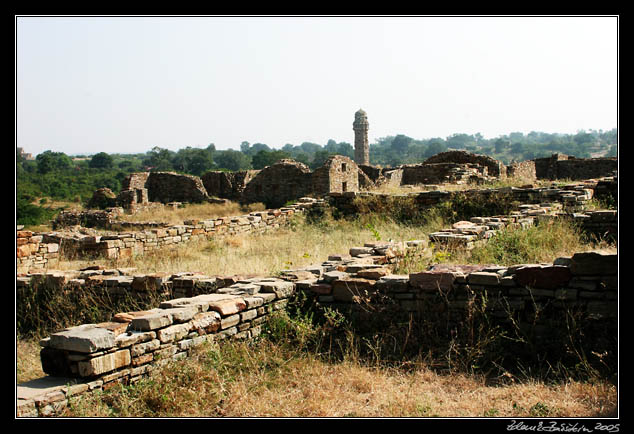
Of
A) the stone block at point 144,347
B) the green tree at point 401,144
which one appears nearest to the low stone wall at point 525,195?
the stone block at point 144,347

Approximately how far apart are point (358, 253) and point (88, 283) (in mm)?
3745

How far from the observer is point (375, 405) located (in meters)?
4.18

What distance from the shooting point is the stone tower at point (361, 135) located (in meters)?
55.0

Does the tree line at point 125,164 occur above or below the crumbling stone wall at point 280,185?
above

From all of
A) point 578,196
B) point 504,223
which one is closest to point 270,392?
point 504,223

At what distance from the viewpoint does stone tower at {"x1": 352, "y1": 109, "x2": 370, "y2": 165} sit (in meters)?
55.0

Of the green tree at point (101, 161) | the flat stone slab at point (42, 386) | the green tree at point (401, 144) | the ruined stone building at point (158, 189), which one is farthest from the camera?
the green tree at point (401, 144)

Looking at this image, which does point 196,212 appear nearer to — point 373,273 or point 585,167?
point 373,273

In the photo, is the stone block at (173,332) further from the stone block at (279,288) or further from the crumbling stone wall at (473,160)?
the crumbling stone wall at (473,160)

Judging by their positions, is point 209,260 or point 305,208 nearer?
point 209,260

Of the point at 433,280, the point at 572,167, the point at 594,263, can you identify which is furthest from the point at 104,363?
the point at 572,167

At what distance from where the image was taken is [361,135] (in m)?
55.1

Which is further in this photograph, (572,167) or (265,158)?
(265,158)

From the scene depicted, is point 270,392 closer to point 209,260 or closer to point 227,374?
point 227,374
